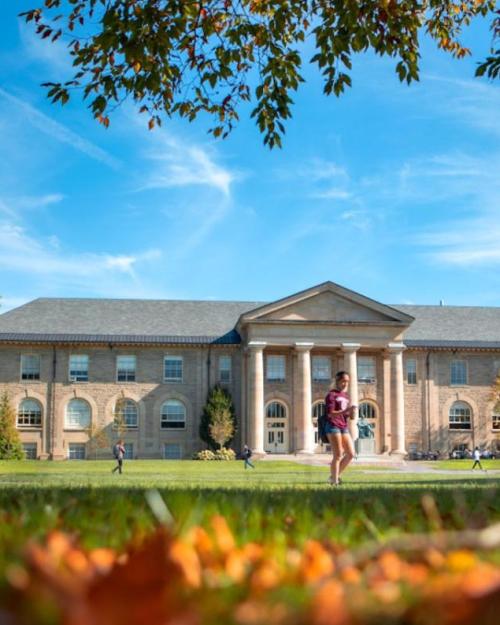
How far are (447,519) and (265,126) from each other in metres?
9.59

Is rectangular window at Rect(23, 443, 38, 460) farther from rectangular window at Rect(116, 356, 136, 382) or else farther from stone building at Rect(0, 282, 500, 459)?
rectangular window at Rect(116, 356, 136, 382)

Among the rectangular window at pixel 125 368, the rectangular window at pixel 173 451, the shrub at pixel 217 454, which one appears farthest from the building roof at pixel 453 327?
the rectangular window at pixel 125 368

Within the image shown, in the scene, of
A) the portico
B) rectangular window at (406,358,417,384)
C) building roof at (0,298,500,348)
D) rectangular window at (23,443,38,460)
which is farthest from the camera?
rectangular window at (406,358,417,384)

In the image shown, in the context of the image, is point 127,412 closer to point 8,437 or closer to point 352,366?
point 8,437

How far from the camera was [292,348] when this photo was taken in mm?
58188

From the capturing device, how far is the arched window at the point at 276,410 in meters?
59.0

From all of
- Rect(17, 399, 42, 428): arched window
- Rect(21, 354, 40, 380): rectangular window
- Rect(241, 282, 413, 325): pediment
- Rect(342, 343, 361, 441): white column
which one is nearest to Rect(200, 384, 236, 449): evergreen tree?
Rect(241, 282, 413, 325): pediment

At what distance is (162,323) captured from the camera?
61.8 meters

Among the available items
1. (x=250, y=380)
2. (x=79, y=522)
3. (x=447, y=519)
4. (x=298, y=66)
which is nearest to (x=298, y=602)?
(x=79, y=522)

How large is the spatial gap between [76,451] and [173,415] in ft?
23.3

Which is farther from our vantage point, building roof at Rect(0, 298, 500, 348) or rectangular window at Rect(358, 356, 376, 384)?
rectangular window at Rect(358, 356, 376, 384)

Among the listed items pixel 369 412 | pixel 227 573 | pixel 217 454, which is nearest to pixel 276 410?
pixel 217 454

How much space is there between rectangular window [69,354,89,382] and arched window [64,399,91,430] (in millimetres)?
1600

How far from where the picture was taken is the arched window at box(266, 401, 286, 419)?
59.0 m
